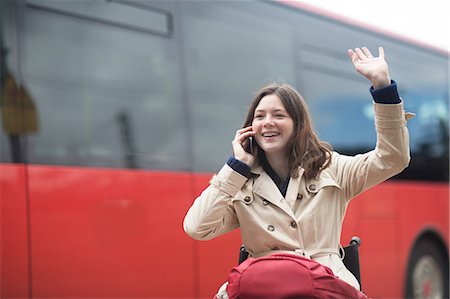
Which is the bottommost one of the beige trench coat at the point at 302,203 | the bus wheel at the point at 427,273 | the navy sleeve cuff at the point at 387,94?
the bus wheel at the point at 427,273

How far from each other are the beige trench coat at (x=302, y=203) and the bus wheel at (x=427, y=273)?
5.40 metres

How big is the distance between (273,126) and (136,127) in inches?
103

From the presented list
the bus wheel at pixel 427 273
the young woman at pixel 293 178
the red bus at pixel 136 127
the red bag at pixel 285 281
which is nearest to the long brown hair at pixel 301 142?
the young woman at pixel 293 178

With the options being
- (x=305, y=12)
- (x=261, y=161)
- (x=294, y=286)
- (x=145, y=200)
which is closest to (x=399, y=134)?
(x=261, y=161)

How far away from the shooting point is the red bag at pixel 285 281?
2.24 metres

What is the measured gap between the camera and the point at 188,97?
221 inches

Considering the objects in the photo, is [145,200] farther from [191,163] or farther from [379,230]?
[379,230]

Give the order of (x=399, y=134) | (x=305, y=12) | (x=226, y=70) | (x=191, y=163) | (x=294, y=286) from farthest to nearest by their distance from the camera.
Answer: (x=305, y=12)
(x=226, y=70)
(x=191, y=163)
(x=399, y=134)
(x=294, y=286)

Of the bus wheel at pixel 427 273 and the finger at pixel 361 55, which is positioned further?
the bus wheel at pixel 427 273

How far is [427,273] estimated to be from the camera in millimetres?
8312

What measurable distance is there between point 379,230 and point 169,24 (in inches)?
128

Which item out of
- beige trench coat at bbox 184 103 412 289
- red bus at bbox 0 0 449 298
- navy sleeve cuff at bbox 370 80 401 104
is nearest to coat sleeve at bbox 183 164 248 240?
beige trench coat at bbox 184 103 412 289

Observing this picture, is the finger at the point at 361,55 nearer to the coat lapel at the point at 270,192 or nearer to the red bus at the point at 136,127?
the coat lapel at the point at 270,192

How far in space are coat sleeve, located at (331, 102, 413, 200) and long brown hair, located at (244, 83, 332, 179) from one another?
9 cm
